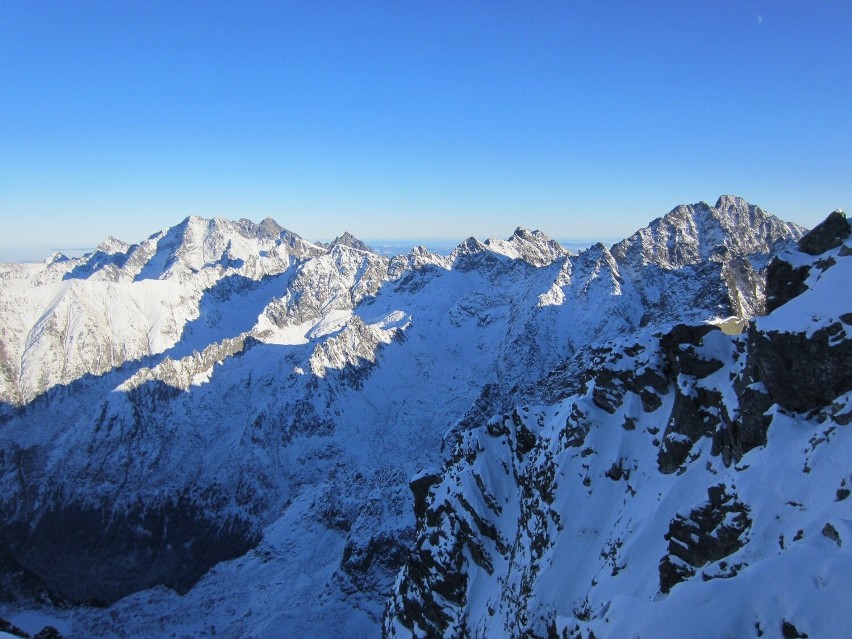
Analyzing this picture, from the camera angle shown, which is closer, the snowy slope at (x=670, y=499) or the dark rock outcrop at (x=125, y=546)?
the snowy slope at (x=670, y=499)

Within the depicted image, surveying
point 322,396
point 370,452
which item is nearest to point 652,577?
point 370,452

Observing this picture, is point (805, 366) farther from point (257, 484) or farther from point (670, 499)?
point (257, 484)

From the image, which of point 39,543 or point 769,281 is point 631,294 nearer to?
point 769,281

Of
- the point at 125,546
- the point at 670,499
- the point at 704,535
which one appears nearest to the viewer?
the point at 704,535

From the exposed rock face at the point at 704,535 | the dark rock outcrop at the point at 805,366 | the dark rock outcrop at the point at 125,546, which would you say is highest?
the dark rock outcrop at the point at 805,366

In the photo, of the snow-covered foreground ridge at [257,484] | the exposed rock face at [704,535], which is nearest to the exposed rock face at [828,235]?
the exposed rock face at [704,535]

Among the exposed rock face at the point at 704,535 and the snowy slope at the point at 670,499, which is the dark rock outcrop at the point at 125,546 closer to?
the snowy slope at the point at 670,499

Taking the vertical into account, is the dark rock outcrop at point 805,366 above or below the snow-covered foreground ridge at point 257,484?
above

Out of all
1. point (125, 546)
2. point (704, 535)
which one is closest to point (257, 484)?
point (125, 546)
